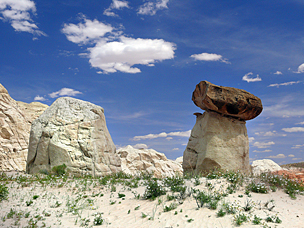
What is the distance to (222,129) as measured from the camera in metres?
12.8

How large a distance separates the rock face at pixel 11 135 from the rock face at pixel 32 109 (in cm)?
210

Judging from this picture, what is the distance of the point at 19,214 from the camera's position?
22.5 feet

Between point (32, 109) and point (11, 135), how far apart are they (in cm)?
658

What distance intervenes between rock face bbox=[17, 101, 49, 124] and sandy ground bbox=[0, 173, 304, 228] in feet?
71.8

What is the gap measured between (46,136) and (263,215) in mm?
11045

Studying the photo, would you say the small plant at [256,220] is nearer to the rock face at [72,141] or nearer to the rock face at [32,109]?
the rock face at [72,141]

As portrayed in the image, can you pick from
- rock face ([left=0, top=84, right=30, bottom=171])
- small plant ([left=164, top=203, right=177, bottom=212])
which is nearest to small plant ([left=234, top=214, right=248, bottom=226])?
small plant ([left=164, top=203, right=177, bottom=212])

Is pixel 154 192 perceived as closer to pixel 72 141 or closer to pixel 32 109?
pixel 72 141

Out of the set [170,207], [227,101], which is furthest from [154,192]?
[227,101]

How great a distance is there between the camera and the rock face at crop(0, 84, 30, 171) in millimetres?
24297

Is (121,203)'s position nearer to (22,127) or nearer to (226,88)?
(226,88)

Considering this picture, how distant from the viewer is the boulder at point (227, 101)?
1223 cm

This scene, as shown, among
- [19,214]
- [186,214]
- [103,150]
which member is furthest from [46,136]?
[186,214]

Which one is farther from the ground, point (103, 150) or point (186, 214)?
point (103, 150)
